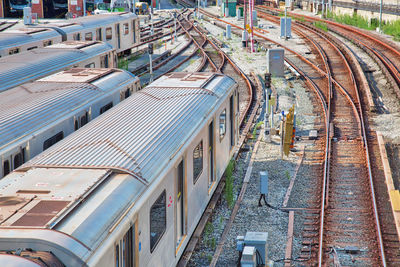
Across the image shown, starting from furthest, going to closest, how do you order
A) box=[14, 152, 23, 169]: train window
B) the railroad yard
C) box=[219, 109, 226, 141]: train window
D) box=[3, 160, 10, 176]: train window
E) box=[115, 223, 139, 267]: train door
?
box=[219, 109, 226, 141]: train window
box=[14, 152, 23, 169]: train window
box=[3, 160, 10, 176]: train window
box=[115, 223, 139, 267]: train door
the railroad yard

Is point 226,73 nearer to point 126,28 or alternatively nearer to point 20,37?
point 126,28

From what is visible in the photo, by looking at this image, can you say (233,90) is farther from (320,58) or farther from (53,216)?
(320,58)

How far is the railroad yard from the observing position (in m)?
6.13

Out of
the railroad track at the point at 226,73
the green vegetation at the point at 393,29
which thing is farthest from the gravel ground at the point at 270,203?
the green vegetation at the point at 393,29

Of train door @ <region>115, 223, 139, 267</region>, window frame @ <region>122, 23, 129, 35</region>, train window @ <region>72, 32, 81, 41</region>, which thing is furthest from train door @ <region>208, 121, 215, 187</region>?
window frame @ <region>122, 23, 129, 35</region>

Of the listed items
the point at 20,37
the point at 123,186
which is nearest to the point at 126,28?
the point at 20,37

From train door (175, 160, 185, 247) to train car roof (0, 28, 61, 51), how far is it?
11.9 meters

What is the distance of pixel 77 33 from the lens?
24.9m

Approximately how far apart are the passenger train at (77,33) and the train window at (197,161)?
10.7 m

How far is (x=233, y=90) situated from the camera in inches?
531

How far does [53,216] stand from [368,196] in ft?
28.4

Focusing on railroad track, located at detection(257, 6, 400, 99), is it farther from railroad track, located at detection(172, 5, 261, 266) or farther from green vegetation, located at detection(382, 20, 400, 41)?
railroad track, located at detection(172, 5, 261, 266)

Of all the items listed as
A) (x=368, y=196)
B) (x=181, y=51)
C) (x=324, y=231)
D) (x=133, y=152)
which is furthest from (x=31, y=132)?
(x=181, y=51)

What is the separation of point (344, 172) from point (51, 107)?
7.46m
